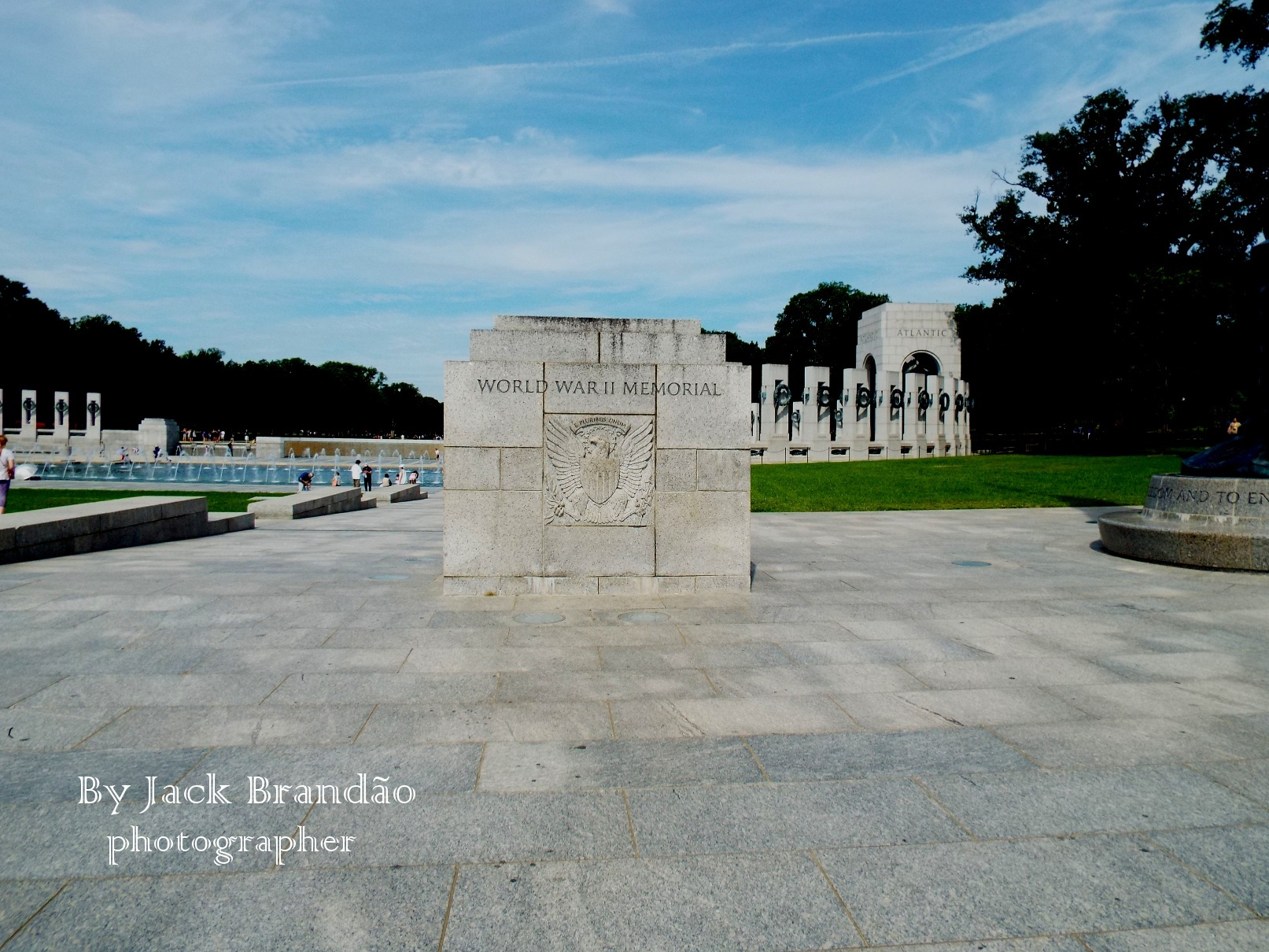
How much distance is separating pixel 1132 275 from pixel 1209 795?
42.1 meters

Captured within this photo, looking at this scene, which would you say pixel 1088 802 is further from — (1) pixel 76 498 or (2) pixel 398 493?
(2) pixel 398 493

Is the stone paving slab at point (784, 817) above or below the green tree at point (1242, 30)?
below

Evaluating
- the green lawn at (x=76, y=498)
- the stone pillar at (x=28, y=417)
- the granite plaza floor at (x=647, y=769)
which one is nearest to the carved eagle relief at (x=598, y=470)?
the granite plaza floor at (x=647, y=769)

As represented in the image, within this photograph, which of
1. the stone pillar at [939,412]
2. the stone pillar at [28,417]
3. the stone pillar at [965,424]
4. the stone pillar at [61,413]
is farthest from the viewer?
the stone pillar at [61,413]

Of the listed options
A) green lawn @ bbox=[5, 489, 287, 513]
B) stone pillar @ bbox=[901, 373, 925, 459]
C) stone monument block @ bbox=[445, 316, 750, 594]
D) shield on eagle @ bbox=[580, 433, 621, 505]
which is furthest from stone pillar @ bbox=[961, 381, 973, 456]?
shield on eagle @ bbox=[580, 433, 621, 505]

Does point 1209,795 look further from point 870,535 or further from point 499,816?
point 870,535

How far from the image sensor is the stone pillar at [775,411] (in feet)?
149

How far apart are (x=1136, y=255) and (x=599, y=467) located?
1842 inches

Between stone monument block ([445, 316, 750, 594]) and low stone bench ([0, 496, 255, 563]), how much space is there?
6662 millimetres

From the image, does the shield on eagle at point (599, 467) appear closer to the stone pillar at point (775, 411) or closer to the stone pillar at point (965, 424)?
the stone pillar at point (775, 411)

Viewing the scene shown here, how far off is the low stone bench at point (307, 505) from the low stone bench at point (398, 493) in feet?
8.12

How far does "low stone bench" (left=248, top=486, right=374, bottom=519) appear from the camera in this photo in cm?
1784

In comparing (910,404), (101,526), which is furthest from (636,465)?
(910,404)

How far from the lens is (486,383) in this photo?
8422 mm
